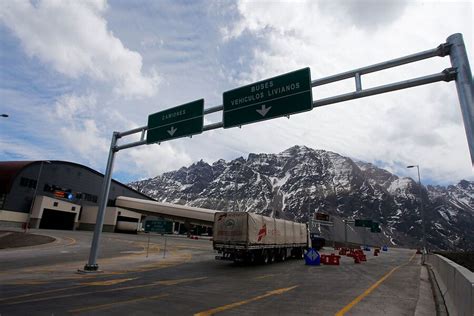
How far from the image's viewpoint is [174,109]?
13703mm

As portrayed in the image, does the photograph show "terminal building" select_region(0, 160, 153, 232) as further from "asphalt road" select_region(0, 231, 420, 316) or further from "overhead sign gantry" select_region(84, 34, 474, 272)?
"asphalt road" select_region(0, 231, 420, 316)

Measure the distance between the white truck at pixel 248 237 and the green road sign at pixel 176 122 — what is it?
8.63 meters

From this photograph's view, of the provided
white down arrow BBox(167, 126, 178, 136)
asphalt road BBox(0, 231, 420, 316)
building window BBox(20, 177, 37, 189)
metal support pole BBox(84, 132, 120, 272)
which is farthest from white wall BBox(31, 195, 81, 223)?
white down arrow BBox(167, 126, 178, 136)

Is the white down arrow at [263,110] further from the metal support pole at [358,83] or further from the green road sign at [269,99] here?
the metal support pole at [358,83]

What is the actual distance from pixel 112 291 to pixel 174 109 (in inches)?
306

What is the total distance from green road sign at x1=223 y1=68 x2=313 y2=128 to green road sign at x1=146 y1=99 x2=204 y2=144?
1703 millimetres

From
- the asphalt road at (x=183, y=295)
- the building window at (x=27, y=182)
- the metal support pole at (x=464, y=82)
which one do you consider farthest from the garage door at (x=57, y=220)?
the metal support pole at (x=464, y=82)

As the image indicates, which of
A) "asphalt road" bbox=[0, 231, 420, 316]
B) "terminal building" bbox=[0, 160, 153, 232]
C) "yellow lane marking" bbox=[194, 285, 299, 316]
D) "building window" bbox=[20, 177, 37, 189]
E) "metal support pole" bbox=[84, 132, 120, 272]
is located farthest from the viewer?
"building window" bbox=[20, 177, 37, 189]

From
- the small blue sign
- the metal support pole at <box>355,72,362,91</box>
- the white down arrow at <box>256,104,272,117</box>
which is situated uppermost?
the metal support pole at <box>355,72,362,91</box>

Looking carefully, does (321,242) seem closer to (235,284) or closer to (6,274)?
(235,284)

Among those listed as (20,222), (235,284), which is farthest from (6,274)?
(20,222)

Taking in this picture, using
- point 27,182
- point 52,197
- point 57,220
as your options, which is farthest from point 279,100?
point 57,220

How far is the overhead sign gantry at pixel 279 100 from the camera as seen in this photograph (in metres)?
6.65

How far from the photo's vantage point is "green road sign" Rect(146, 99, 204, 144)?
12.8 m
